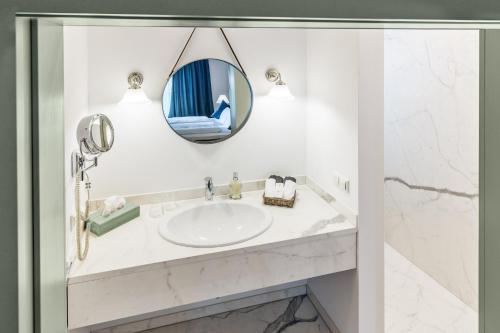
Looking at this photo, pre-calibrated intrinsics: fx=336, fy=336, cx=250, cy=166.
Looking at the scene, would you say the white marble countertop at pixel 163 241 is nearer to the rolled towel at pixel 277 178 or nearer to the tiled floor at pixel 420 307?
the rolled towel at pixel 277 178

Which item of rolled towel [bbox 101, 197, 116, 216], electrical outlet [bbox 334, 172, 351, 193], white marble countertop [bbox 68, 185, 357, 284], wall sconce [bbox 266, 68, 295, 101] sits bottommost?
white marble countertop [bbox 68, 185, 357, 284]

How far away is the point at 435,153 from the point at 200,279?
173 centimetres

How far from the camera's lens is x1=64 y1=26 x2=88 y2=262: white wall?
1.25 m

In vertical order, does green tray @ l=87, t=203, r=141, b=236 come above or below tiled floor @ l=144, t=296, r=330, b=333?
above

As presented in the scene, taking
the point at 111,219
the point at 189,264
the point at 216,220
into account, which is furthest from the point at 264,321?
the point at 111,219

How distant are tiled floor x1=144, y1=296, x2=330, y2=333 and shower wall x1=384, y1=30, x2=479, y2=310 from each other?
94 cm

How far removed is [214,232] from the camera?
186 cm

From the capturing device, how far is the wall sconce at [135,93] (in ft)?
5.65

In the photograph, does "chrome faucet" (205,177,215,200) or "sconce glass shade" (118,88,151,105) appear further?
"chrome faucet" (205,177,215,200)

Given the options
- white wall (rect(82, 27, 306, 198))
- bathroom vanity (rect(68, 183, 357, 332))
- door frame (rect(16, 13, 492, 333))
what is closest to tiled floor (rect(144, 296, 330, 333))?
bathroom vanity (rect(68, 183, 357, 332))

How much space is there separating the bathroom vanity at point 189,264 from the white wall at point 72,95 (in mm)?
170

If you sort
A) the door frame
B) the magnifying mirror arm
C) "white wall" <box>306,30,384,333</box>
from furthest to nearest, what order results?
"white wall" <box>306,30,384,333</box>
the magnifying mirror arm
the door frame

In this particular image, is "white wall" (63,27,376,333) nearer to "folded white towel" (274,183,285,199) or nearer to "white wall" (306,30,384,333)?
"white wall" (306,30,384,333)

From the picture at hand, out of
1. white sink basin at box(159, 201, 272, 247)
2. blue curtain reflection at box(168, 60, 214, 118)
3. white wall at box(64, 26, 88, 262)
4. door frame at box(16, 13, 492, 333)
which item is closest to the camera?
door frame at box(16, 13, 492, 333)
